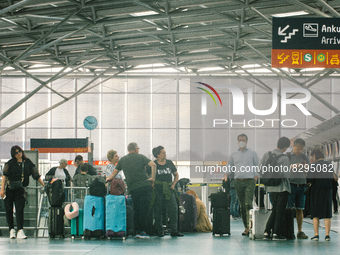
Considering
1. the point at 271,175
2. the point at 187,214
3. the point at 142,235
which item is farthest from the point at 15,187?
the point at 271,175

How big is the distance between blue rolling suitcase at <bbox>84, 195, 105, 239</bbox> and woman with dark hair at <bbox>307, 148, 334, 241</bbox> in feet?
11.6

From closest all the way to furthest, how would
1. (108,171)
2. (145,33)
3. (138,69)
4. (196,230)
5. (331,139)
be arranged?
1. (196,230)
2. (108,171)
3. (331,139)
4. (145,33)
5. (138,69)

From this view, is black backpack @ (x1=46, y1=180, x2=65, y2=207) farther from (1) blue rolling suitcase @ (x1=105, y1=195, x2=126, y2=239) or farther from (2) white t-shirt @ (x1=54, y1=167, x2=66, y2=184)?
(2) white t-shirt @ (x1=54, y1=167, x2=66, y2=184)

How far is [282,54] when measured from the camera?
812 centimetres

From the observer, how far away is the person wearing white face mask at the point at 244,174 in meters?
8.98

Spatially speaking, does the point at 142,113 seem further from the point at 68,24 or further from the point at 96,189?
the point at 96,189

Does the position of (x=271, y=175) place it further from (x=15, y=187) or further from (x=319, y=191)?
(x=15, y=187)

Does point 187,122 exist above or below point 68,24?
below

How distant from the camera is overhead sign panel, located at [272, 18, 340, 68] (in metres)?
8.07

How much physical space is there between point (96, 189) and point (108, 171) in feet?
9.47

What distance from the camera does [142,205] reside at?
8922 millimetres

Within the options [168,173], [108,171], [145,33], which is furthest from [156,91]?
[168,173]

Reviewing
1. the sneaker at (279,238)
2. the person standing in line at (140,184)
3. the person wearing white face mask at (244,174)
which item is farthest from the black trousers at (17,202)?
the sneaker at (279,238)

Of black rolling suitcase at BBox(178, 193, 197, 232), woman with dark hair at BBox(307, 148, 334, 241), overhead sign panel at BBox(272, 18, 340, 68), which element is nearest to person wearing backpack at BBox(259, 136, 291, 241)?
woman with dark hair at BBox(307, 148, 334, 241)
